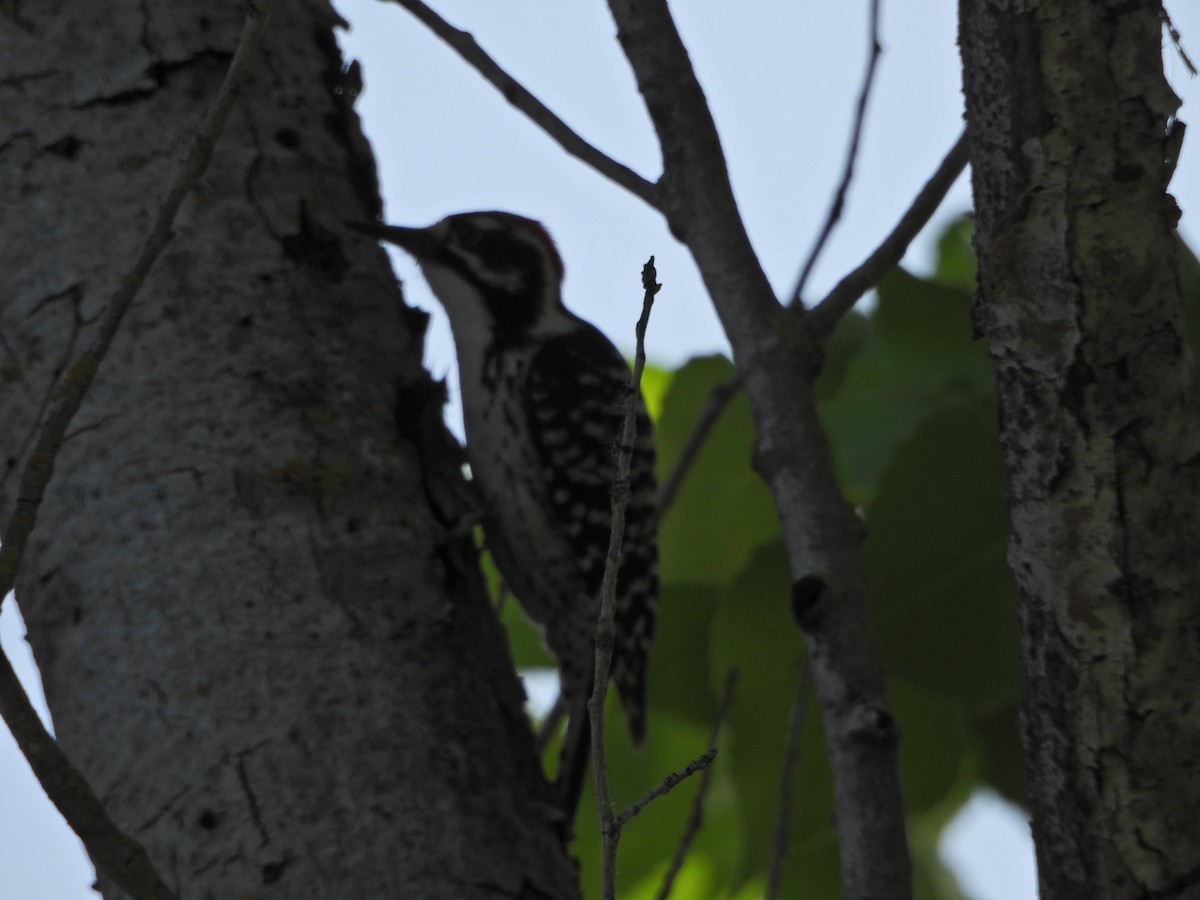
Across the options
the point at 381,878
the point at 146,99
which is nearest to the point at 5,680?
the point at 381,878

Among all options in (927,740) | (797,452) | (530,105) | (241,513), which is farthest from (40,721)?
(927,740)

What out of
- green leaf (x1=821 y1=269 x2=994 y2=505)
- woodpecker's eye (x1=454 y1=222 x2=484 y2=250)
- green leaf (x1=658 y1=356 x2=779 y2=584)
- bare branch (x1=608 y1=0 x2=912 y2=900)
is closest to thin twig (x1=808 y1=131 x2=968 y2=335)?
bare branch (x1=608 y1=0 x2=912 y2=900)

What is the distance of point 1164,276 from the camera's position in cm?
147

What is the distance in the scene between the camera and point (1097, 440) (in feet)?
4.81

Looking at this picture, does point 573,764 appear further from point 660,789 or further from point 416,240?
point 660,789

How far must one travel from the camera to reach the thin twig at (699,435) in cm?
316

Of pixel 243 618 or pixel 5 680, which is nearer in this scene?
pixel 5 680

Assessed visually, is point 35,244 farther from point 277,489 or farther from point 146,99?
point 277,489

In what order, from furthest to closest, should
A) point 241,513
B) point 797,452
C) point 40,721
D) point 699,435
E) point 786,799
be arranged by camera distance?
point 699,435 → point 786,799 → point 241,513 → point 797,452 → point 40,721

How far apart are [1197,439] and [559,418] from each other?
2469mm

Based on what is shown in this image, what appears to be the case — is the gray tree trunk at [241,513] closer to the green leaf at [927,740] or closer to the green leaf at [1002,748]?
the green leaf at [927,740]

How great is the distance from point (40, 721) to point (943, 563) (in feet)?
5.25

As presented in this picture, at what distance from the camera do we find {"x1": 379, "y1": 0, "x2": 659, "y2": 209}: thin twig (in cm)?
232

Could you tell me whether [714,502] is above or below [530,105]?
below
